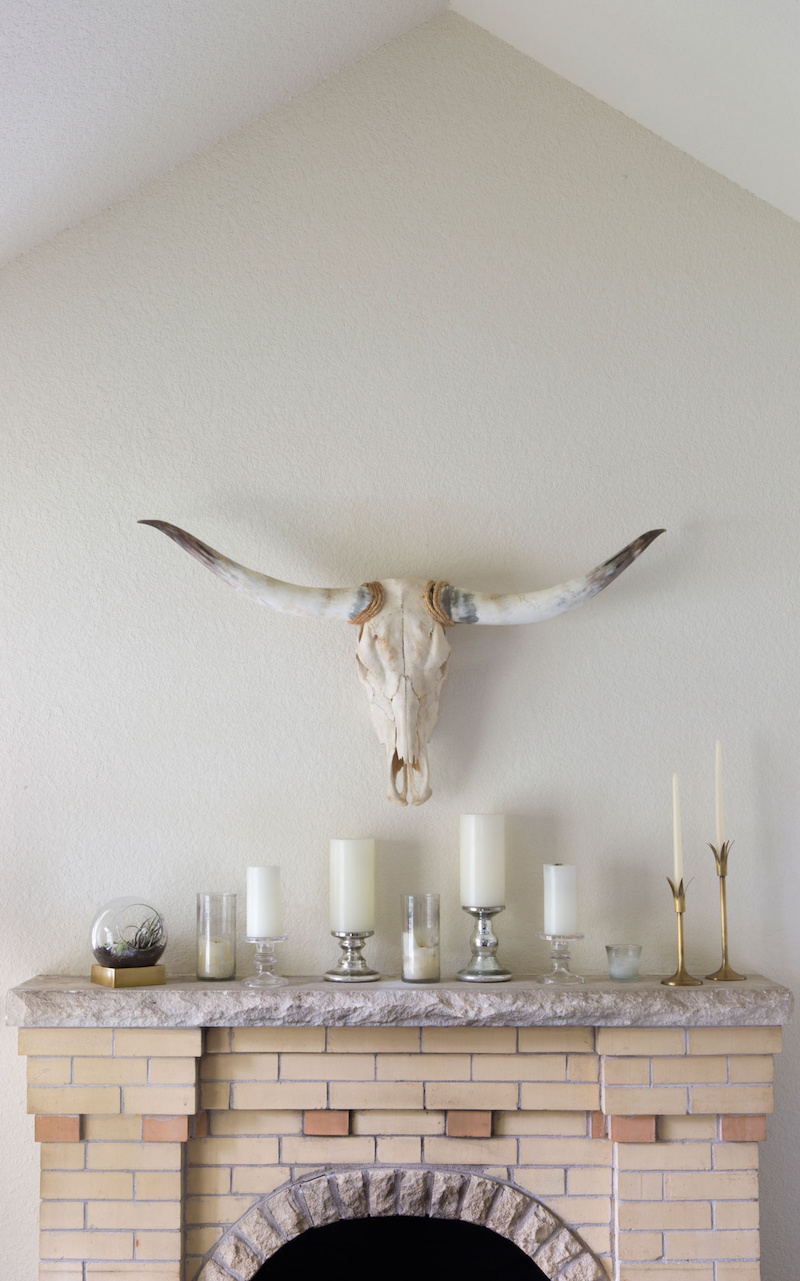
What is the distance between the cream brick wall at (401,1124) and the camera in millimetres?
1990

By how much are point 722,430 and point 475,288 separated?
2.06 ft

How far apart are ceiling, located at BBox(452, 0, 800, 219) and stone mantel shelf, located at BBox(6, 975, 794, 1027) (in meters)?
1.69

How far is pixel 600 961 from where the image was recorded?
219 cm

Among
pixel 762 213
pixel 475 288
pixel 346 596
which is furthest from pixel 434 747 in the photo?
pixel 762 213

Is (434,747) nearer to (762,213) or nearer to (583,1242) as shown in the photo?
(583,1242)

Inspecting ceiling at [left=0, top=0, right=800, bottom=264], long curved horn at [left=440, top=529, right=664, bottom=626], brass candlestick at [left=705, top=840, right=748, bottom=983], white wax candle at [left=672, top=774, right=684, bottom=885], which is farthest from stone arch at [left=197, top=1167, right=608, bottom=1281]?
ceiling at [left=0, top=0, right=800, bottom=264]

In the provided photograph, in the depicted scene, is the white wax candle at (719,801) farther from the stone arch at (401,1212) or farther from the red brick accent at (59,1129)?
the red brick accent at (59,1129)

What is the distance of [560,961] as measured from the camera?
82.2 inches

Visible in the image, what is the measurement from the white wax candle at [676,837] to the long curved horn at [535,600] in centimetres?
42

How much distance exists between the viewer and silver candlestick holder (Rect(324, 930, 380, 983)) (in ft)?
6.84

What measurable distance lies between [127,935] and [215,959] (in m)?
0.18

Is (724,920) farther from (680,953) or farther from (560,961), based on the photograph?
(560,961)

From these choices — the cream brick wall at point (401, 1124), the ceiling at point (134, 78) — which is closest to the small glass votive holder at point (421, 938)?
the cream brick wall at point (401, 1124)

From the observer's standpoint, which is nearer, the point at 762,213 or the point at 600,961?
the point at 600,961
